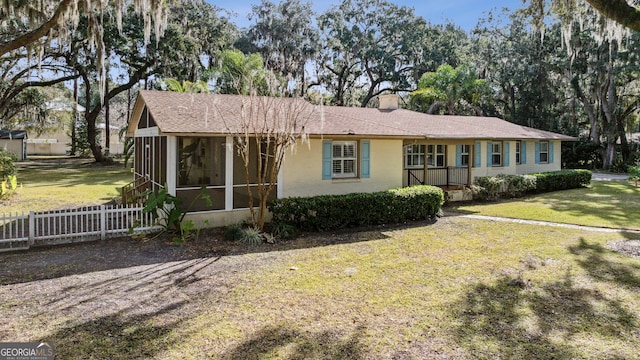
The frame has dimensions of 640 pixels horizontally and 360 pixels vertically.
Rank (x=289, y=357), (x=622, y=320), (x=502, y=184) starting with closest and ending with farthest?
(x=289, y=357)
(x=622, y=320)
(x=502, y=184)

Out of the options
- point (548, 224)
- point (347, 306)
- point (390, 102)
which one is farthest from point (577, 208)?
point (347, 306)

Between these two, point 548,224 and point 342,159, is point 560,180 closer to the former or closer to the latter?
point 548,224

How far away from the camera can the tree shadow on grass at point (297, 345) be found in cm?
466

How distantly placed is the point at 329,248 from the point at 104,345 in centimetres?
559

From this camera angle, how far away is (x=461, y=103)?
33.9 meters

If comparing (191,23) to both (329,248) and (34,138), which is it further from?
(34,138)

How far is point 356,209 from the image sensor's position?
11.8m

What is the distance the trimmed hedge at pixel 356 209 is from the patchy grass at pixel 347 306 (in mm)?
1969

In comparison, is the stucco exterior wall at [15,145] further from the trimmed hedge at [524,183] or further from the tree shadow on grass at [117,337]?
the tree shadow on grass at [117,337]

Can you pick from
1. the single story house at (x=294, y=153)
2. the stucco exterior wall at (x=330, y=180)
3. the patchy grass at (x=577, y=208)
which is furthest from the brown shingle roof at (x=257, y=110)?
the patchy grass at (x=577, y=208)

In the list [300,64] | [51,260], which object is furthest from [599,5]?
[300,64]

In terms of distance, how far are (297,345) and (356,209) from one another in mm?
7151

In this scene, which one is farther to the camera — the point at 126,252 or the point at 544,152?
the point at 544,152

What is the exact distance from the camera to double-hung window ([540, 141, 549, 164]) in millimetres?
22047
